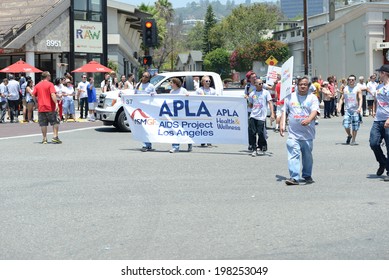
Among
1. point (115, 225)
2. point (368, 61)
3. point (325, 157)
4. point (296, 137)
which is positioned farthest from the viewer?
point (368, 61)

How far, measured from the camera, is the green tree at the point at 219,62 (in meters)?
106

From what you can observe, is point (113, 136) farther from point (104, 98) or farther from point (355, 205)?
point (355, 205)

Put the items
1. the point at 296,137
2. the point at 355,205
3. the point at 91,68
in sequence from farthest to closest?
the point at 91,68, the point at 296,137, the point at 355,205

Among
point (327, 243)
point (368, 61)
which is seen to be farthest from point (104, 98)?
point (368, 61)

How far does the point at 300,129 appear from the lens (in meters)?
10.9

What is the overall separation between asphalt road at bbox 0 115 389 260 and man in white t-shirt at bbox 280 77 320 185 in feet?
1.22

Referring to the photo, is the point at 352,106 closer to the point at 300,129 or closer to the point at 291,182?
the point at 300,129

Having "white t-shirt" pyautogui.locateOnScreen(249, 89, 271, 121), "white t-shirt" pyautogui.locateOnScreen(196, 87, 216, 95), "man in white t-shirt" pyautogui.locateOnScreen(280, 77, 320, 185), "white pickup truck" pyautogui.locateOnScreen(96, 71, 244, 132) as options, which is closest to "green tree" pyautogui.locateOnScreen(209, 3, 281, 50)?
"white pickup truck" pyautogui.locateOnScreen(96, 71, 244, 132)

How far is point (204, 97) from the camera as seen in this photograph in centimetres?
1588

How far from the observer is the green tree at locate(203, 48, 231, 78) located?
105750mm

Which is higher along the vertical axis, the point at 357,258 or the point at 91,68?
the point at 91,68

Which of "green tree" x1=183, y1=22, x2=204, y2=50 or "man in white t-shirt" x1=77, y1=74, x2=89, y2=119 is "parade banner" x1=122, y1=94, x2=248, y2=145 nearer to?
"man in white t-shirt" x1=77, y1=74, x2=89, y2=119

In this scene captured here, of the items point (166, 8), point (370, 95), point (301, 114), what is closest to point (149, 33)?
point (370, 95)

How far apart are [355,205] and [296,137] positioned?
7.00 feet
